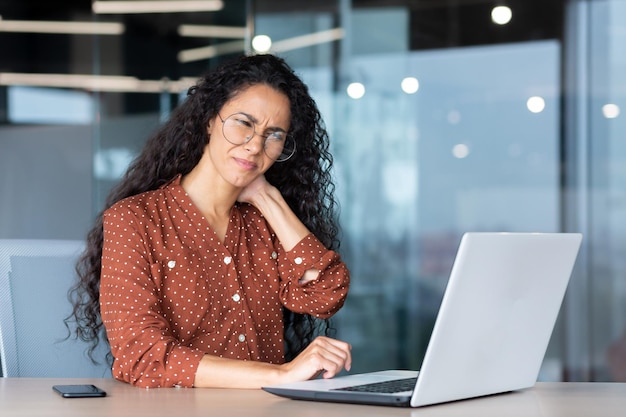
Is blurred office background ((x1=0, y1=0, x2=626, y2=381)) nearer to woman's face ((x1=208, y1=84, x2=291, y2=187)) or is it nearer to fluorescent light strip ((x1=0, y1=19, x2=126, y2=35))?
fluorescent light strip ((x1=0, y1=19, x2=126, y2=35))

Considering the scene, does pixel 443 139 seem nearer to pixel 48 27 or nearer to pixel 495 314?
pixel 48 27

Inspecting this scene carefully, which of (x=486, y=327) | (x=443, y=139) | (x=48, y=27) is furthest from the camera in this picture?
(x=48, y=27)

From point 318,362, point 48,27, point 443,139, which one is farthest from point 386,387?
point 48,27

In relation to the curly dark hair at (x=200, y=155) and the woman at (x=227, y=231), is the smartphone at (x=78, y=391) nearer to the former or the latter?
the woman at (x=227, y=231)

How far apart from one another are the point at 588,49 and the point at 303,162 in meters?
2.97

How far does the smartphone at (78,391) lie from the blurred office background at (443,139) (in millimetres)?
3327

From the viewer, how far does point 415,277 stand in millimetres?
5062

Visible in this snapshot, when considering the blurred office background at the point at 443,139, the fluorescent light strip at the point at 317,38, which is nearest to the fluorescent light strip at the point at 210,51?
the blurred office background at the point at 443,139

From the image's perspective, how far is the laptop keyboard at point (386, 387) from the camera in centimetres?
154

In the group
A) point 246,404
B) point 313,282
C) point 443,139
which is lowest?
point 246,404

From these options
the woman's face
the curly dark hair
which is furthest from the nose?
the curly dark hair

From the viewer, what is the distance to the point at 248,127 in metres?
2.14

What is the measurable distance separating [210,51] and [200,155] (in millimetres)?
2557

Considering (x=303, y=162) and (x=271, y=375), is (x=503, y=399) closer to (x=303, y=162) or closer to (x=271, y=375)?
(x=271, y=375)
